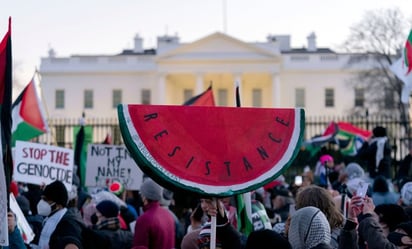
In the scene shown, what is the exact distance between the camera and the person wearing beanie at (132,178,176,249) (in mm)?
6836

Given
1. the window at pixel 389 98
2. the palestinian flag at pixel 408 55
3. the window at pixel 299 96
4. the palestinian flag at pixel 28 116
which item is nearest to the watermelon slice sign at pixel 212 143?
the palestinian flag at pixel 408 55

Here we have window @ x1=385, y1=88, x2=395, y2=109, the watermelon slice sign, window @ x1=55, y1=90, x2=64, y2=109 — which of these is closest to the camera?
the watermelon slice sign

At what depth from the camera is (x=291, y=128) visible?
14.2 ft

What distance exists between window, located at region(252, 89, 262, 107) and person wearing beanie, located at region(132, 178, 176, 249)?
186 feet

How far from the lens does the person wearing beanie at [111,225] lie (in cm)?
655

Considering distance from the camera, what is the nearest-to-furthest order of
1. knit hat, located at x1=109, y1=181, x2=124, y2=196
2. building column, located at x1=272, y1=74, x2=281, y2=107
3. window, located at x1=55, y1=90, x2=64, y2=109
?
knit hat, located at x1=109, y1=181, x2=124, y2=196 → building column, located at x1=272, y1=74, x2=281, y2=107 → window, located at x1=55, y1=90, x2=64, y2=109

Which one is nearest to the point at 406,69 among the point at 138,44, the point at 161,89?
the point at 161,89

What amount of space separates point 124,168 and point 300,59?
57013mm

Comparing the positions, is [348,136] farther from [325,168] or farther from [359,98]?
[359,98]

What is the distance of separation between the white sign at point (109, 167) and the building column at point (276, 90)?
5242 cm

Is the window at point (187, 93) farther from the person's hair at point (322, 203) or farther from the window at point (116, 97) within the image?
the person's hair at point (322, 203)

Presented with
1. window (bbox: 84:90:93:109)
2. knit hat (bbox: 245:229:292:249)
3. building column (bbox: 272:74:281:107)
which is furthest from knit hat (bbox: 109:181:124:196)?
window (bbox: 84:90:93:109)

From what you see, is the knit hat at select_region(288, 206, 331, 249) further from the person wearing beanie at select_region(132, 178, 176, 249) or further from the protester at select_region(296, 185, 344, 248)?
the person wearing beanie at select_region(132, 178, 176, 249)

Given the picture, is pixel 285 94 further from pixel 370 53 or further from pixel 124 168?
pixel 124 168
